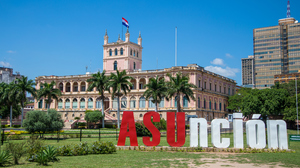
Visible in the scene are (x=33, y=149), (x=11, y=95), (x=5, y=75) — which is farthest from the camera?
(x=5, y=75)

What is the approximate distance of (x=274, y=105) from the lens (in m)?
61.4

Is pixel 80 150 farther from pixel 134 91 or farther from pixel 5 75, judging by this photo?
pixel 5 75

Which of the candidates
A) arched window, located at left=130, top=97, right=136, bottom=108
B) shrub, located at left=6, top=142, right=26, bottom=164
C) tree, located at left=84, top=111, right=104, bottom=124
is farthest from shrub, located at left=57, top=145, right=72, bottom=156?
arched window, located at left=130, top=97, right=136, bottom=108

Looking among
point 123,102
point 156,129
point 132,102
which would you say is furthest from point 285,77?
point 156,129

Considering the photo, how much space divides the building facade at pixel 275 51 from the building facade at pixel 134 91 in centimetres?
3501

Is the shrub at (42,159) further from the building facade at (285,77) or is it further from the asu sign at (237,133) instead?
the building facade at (285,77)

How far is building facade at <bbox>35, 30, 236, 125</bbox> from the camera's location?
7250 cm

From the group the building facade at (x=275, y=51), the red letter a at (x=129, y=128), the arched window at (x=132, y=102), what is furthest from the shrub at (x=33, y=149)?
the building facade at (x=275, y=51)

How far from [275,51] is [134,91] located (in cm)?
6514

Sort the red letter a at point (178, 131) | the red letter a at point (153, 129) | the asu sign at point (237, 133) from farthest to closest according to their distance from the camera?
1. the red letter a at point (178, 131)
2. the red letter a at point (153, 129)
3. the asu sign at point (237, 133)

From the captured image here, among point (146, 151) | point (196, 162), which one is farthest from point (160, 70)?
point (196, 162)

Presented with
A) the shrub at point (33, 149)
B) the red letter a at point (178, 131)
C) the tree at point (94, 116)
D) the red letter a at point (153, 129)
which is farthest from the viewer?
the tree at point (94, 116)

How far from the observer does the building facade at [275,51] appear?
115m

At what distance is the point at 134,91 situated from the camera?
254 feet
